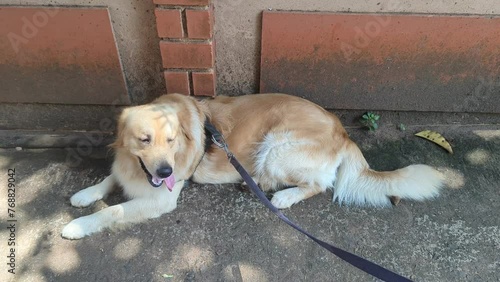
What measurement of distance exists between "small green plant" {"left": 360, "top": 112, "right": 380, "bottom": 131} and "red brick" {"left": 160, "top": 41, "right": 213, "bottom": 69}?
1527mm

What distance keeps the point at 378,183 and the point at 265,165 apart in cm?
86

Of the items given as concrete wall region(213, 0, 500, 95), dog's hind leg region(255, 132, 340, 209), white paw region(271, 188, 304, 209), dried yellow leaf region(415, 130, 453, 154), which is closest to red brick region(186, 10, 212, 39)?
concrete wall region(213, 0, 500, 95)

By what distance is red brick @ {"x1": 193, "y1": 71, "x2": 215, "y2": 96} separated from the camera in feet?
9.66

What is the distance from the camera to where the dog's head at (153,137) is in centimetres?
223

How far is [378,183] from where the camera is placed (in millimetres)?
2713

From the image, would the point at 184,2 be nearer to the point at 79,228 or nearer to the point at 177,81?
the point at 177,81

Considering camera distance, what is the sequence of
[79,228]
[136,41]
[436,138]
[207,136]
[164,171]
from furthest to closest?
1. [436,138]
2. [136,41]
3. [207,136]
4. [79,228]
5. [164,171]

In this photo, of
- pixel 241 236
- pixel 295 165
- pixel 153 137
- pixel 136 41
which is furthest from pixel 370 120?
pixel 136 41

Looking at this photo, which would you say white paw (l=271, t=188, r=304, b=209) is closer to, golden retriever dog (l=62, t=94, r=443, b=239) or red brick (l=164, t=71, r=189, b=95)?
golden retriever dog (l=62, t=94, r=443, b=239)

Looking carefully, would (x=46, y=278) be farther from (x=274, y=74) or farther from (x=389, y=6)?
(x=389, y=6)

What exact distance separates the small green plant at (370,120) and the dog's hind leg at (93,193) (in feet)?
7.47

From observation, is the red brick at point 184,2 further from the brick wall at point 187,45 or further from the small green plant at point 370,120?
the small green plant at point 370,120

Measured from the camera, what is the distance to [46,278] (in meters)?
2.24

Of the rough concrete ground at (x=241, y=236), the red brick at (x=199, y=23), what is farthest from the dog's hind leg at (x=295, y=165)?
the red brick at (x=199, y=23)
